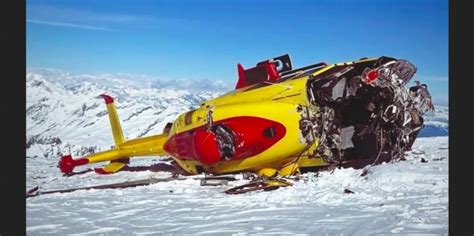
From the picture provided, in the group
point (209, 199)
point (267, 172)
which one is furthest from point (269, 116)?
point (209, 199)

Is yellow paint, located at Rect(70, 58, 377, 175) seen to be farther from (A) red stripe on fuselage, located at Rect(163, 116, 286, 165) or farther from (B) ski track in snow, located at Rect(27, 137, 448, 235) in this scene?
(B) ski track in snow, located at Rect(27, 137, 448, 235)

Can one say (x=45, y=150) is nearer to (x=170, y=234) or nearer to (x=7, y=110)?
(x=7, y=110)

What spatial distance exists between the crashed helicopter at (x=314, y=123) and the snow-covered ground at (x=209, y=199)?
0.23 meters

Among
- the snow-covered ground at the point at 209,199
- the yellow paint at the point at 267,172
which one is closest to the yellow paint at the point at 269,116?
the yellow paint at the point at 267,172

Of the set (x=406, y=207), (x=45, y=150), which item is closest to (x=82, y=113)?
(x=45, y=150)

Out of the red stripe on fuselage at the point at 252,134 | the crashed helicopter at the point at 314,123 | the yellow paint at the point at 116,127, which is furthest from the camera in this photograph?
the yellow paint at the point at 116,127

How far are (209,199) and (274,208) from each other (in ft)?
2.09

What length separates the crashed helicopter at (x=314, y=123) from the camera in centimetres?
427

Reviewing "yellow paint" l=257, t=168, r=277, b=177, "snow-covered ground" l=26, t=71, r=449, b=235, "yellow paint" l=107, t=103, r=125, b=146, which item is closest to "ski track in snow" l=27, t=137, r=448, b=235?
"snow-covered ground" l=26, t=71, r=449, b=235

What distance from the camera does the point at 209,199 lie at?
12.6 feet

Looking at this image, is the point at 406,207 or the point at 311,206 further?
the point at 311,206

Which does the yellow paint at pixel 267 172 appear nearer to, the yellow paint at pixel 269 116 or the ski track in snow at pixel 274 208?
the yellow paint at pixel 269 116

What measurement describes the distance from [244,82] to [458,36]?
2181 millimetres

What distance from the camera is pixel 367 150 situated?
184 inches
